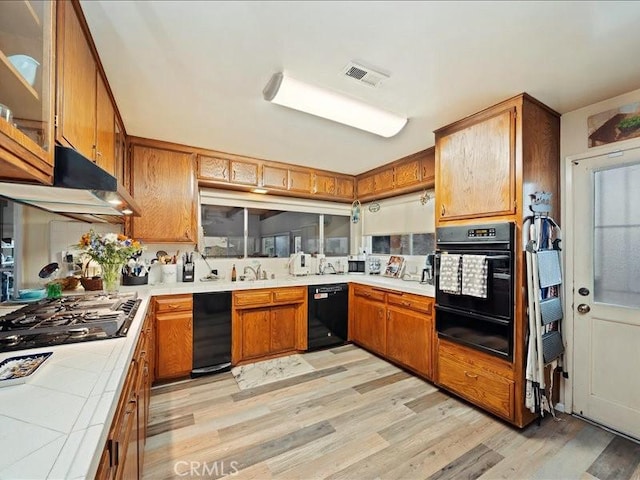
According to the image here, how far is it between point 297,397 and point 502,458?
4.91ft

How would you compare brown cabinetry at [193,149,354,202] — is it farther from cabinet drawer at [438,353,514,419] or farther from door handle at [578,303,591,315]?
door handle at [578,303,591,315]

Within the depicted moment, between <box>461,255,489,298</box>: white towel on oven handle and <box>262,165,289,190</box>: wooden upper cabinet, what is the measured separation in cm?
228

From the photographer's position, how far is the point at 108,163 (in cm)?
199

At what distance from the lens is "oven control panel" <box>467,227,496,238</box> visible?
7.02 ft

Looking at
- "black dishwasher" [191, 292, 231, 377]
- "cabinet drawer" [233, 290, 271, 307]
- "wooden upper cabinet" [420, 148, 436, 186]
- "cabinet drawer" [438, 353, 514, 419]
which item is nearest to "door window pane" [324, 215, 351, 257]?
"cabinet drawer" [233, 290, 271, 307]

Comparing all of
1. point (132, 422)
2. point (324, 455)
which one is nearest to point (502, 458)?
point (324, 455)

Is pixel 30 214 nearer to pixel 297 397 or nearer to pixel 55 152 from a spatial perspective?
pixel 55 152

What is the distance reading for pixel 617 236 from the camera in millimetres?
2055

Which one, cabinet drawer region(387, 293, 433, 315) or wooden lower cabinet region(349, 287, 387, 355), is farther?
wooden lower cabinet region(349, 287, 387, 355)

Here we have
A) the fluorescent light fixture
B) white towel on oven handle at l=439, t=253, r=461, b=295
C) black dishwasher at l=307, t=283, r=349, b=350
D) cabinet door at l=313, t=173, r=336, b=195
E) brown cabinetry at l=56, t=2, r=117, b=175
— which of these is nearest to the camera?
brown cabinetry at l=56, t=2, r=117, b=175

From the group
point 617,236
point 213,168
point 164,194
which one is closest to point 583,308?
point 617,236

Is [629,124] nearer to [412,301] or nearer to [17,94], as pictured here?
[412,301]

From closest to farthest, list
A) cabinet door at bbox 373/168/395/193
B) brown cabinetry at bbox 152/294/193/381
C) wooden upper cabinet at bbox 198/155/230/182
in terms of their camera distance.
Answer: brown cabinetry at bbox 152/294/193/381 → wooden upper cabinet at bbox 198/155/230/182 → cabinet door at bbox 373/168/395/193

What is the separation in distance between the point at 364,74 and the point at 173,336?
2735 mm
